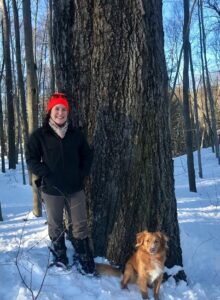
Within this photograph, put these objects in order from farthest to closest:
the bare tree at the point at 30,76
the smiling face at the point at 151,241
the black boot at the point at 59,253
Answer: the bare tree at the point at 30,76, the black boot at the point at 59,253, the smiling face at the point at 151,241

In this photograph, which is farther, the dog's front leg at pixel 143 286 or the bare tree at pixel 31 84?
the bare tree at pixel 31 84

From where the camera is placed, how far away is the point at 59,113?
471 cm

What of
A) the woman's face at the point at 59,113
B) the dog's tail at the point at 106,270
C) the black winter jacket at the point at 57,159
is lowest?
the dog's tail at the point at 106,270

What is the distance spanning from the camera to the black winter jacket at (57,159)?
15.7 ft

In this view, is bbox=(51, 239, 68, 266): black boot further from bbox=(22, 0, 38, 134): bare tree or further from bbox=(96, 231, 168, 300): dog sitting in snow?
bbox=(22, 0, 38, 134): bare tree

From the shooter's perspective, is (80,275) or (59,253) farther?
(59,253)

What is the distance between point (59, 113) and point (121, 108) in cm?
80

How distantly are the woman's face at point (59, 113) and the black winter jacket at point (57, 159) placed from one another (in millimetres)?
159

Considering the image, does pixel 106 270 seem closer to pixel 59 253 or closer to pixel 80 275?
pixel 80 275

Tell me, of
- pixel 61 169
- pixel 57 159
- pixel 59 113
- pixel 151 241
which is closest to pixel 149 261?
pixel 151 241

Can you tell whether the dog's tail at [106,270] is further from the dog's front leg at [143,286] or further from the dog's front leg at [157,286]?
the dog's front leg at [157,286]

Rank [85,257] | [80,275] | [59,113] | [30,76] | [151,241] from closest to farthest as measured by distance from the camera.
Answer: [151,241] < [59,113] < [80,275] < [85,257] < [30,76]

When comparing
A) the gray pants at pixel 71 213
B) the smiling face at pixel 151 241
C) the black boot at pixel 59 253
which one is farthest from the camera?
the black boot at pixel 59 253

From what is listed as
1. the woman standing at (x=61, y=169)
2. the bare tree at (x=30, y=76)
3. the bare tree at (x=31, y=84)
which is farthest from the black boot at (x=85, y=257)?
the bare tree at (x=30, y=76)
